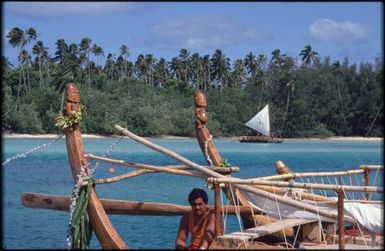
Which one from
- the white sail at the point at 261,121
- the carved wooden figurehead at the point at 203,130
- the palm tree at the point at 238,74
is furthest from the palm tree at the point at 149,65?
the carved wooden figurehead at the point at 203,130

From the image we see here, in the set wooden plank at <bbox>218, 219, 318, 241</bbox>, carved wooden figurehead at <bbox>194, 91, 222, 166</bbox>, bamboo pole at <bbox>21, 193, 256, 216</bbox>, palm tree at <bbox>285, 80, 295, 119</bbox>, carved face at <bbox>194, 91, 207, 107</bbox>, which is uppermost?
palm tree at <bbox>285, 80, 295, 119</bbox>

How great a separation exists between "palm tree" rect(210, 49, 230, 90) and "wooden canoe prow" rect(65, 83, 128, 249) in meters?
75.7

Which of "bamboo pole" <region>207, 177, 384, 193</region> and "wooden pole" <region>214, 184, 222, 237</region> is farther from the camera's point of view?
"wooden pole" <region>214, 184, 222, 237</region>

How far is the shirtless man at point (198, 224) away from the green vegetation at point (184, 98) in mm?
52974

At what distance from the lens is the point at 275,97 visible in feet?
246

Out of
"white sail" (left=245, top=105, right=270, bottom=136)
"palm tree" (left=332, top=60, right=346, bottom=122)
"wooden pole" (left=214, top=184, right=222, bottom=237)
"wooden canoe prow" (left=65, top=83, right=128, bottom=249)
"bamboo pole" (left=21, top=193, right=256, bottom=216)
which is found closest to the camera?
"wooden pole" (left=214, top=184, right=222, bottom=237)

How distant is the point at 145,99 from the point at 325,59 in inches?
821

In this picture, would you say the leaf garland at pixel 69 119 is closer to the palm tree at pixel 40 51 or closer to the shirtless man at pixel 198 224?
the shirtless man at pixel 198 224

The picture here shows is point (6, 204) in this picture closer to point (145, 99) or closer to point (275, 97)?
point (145, 99)

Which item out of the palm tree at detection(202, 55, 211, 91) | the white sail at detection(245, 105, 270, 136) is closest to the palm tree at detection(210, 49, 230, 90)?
the palm tree at detection(202, 55, 211, 91)

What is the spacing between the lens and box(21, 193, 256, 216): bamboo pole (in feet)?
31.6

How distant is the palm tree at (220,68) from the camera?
84.4m

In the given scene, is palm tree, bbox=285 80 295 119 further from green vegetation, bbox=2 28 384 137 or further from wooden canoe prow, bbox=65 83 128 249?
wooden canoe prow, bbox=65 83 128 249

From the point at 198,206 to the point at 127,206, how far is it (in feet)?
6.19
